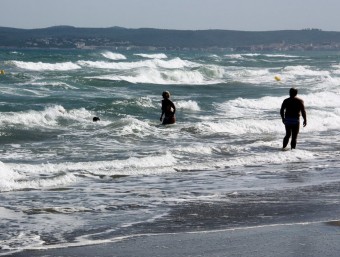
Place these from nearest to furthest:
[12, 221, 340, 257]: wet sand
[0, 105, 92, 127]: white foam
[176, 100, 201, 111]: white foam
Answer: [12, 221, 340, 257]: wet sand → [0, 105, 92, 127]: white foam → [176, 100, 201, 111]: white foam

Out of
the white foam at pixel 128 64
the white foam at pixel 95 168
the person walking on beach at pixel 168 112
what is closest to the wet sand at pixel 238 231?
the white foam at pixel 95 168

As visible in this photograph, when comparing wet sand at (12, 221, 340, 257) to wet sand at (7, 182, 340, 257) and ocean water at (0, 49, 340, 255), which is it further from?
ocean water at (0, 49, 340, 255)

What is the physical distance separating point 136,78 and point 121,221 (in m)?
38.4

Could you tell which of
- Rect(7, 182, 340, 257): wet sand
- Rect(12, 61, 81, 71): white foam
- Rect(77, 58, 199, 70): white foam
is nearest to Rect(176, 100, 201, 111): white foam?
Rect(7, 182, 340, 257): wet sand

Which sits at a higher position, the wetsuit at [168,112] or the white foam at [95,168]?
the wetsuit at [168,112]

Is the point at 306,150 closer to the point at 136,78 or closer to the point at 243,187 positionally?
the point at 243,187

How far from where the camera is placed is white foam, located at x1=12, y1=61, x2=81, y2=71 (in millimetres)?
61166

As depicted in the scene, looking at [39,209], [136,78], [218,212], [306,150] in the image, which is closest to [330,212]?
[218,212]

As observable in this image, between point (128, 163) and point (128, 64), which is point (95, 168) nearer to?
point (128, 163)

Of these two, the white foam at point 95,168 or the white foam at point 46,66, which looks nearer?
the white foam at point 95,168

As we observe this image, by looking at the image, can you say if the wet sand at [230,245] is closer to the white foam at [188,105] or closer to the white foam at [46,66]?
the white foam at [188,105]

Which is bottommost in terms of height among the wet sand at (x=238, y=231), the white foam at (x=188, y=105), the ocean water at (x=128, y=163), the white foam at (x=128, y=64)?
the white foam at (x=128, y=64)

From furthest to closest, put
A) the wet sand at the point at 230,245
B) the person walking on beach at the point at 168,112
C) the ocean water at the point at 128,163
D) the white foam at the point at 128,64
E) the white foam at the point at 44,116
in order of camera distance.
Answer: the white foam at the point at 128,64 → the white foam at the point at 44,116 → the person walking on beach at the point at 168,112 → the ocean water at the point at 128,163 → the wet sand at the point at 230,245

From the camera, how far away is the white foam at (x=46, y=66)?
61166mm
